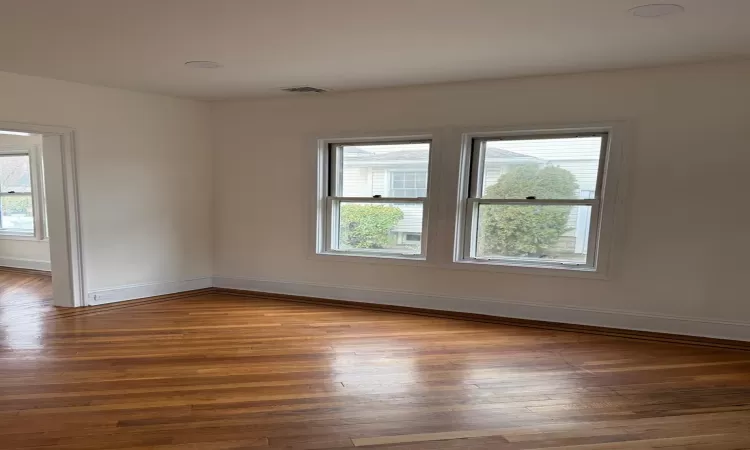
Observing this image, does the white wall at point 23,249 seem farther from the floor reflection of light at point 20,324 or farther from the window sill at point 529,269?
the window sill at point 529,269

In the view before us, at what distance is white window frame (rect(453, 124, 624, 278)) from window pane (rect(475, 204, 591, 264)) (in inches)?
2.3

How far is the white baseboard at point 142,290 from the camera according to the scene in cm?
419

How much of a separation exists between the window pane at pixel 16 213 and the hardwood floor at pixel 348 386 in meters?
2.67

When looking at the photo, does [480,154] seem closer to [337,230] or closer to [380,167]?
[380,167]

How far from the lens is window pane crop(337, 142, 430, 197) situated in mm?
4254

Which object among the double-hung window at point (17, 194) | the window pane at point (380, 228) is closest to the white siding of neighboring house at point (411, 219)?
the window pane at point (380, 228)

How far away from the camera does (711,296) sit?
11.1ft

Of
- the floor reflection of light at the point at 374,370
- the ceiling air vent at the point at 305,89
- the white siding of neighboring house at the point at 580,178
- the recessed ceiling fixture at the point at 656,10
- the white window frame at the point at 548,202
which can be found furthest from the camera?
the ceiling air vent at the point at 305,89

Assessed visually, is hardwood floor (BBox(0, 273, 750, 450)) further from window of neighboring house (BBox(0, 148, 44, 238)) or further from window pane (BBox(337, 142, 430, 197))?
window of neighboring house (BBox(0, 148, 44, 238))

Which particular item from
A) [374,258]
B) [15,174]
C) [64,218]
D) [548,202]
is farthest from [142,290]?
[548,202]

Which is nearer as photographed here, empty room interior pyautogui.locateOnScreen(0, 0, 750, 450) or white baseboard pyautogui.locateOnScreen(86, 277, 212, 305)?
empty room interior pyautogui.locateOnScreen(0, 0, 750, 450)

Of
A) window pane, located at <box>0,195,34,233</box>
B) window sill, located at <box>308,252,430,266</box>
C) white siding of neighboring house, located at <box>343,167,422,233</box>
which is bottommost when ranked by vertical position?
window sill, located at <box>308,252,430,266</box>

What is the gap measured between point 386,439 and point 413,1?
2.24 m

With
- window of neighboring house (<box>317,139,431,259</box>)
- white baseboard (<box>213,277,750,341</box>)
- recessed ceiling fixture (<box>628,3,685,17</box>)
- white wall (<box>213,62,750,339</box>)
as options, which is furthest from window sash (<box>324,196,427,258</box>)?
recessed ceiling fixture (<box>628,3,685,17</box>)
